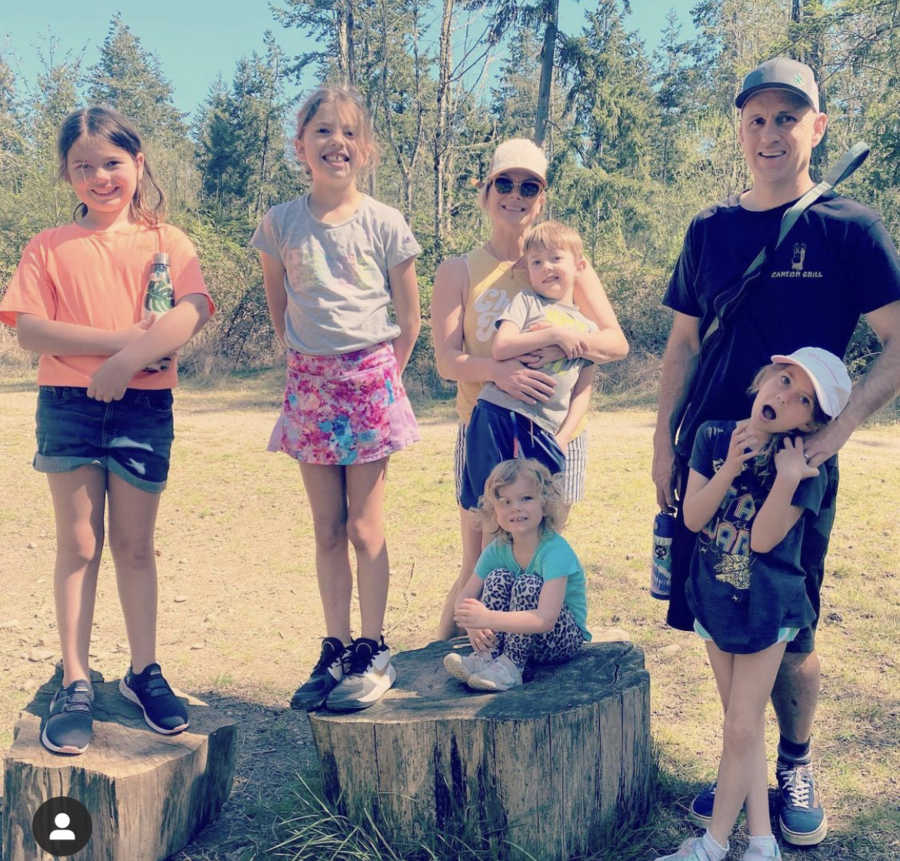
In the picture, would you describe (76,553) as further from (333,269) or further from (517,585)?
(517,585)

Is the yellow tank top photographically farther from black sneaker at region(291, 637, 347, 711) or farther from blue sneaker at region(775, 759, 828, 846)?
blue sneaker at region(775, 759, 828, 846)

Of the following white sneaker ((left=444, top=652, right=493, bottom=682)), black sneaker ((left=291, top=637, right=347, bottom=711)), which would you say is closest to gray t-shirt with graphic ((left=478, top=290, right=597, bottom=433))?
white sneaker ((left=444, top=652, right=493, bottom=682))

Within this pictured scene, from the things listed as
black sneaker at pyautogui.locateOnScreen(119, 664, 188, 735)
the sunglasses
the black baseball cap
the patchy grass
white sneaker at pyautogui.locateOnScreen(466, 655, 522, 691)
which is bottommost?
the patchy grass

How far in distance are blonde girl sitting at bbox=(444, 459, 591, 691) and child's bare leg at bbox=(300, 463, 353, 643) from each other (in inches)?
17.6

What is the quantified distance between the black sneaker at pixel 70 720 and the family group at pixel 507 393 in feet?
0.03

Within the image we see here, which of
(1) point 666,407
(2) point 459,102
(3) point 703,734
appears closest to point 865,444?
(3) point 703,734

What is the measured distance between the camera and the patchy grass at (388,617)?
3088mm

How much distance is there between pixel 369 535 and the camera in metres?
3.18

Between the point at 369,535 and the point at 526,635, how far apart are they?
25.4 inches

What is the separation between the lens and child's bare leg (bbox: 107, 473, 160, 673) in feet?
9.84

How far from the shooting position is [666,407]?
9.75 feet

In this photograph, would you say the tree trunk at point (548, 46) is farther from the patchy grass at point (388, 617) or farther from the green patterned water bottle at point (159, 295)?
the green patterned water bottle at point (159, 295)

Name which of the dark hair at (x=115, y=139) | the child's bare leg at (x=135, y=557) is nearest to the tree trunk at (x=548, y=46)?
the dark hair at (x=115, y=139)

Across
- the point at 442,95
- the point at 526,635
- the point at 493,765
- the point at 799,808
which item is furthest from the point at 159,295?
the point at 442,95
